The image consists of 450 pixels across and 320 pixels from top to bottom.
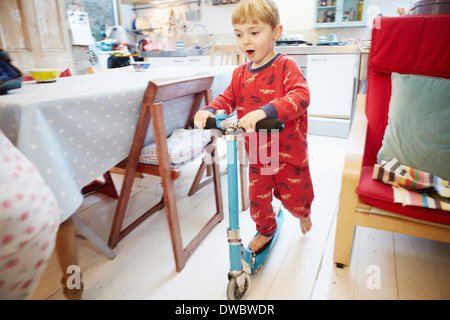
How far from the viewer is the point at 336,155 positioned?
246cm

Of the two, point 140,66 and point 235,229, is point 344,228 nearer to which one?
point 235,229

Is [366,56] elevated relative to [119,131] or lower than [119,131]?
elevated

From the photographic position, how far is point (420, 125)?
124 cm

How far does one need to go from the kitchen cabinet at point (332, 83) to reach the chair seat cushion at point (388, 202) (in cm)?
205

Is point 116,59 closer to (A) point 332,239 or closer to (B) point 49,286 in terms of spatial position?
(B) point 49,286

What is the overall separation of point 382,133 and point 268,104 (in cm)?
89

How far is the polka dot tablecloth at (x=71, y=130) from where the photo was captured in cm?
82

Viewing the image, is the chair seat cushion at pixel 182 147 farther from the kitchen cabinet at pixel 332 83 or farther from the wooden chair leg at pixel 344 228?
the kitchen cabinet at pixel 332 83

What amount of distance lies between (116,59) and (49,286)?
2092 millimetres

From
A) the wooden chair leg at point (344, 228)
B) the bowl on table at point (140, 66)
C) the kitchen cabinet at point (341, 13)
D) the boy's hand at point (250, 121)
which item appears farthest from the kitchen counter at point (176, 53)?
the boy's hand at point (250, 121)

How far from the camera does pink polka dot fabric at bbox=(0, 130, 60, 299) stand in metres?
0.59

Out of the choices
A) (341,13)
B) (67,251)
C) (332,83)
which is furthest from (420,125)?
(341,13)

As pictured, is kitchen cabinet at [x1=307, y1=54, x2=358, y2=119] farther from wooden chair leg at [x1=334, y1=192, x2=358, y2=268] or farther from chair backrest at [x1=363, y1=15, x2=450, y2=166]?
wooden chair leg at [x1=334, y1=192, x2=358, y2=268]
